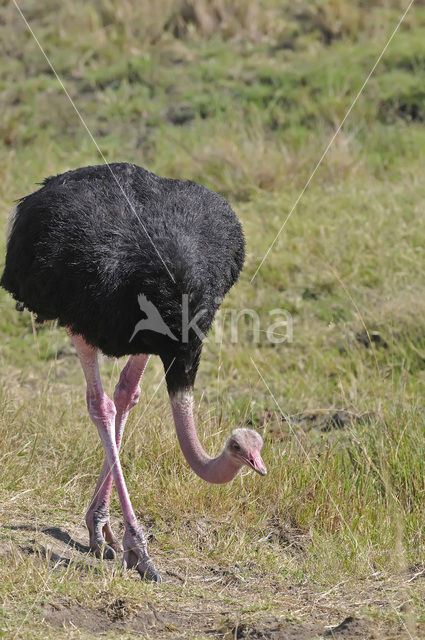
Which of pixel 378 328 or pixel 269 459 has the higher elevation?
pixel 269 459

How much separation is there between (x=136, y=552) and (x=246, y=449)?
760mm

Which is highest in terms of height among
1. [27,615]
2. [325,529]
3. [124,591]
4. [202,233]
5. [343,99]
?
[202,233]

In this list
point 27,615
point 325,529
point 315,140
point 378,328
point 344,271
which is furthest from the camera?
point 315,140

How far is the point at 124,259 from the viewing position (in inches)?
185

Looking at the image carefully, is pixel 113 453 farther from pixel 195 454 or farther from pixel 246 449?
pixel 246 449

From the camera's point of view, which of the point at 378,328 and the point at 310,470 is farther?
the point at 378,328

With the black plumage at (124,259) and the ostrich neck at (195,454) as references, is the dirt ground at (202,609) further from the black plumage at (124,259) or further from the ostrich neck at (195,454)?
the black plumage at (124,259)

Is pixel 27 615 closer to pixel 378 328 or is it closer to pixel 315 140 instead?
pixel 378 328

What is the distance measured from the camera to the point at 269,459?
567cm

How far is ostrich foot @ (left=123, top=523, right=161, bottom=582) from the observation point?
476 centimetres

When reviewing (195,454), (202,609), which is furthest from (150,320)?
(202,609)

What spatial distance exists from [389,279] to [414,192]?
4.31 feet

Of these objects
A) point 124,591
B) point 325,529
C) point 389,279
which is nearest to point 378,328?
point 389,279

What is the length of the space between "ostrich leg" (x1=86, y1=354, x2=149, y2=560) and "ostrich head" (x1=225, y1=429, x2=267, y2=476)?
758mm
